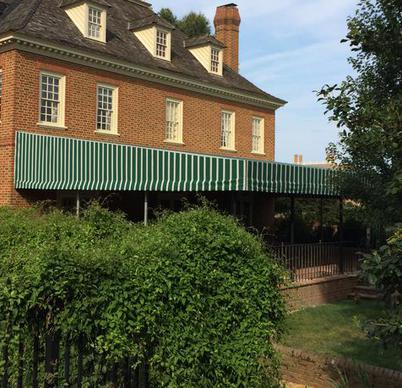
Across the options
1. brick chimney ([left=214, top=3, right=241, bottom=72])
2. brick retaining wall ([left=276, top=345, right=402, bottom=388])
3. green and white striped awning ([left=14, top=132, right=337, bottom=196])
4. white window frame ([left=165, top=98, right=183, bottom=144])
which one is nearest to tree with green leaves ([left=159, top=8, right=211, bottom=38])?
brick chimney ([left=214, top=3, right=241, bottom=72])

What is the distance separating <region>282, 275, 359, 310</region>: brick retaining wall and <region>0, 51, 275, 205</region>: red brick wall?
371 inches

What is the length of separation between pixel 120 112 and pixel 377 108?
13.9m

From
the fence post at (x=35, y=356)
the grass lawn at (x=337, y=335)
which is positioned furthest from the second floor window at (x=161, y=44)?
the fence post at (x=35, y=356)

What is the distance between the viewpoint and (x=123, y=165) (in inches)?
542

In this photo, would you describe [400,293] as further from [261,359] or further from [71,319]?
[71,319]

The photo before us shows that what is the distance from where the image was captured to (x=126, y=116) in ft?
65.5

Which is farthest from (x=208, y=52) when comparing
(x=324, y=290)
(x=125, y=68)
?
(x=324, y=290)

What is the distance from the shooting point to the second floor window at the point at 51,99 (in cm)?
1730

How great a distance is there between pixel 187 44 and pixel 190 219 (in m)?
20.8

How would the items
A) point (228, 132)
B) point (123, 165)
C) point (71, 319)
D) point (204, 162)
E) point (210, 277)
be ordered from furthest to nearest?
point (228, 132) < point (123, 165) < point (204, 162) < point (210, 277) < point (71, 319)

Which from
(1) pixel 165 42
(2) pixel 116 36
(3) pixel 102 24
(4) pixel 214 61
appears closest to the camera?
(3) pixel 102 24

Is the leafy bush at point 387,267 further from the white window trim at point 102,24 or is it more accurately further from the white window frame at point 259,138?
the white window frame at point 259,138

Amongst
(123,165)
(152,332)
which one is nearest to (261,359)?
(152,332)

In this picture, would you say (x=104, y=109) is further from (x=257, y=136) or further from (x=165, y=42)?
(x=257, y=136)
